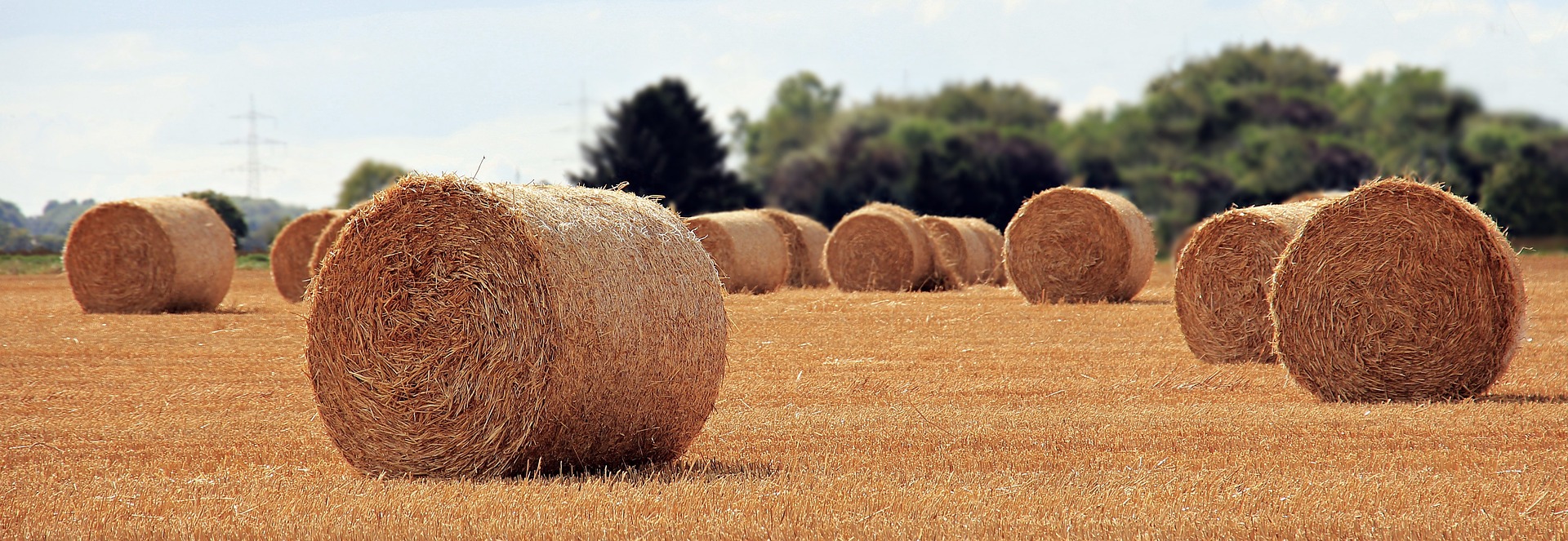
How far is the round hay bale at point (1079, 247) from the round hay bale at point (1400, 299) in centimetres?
920

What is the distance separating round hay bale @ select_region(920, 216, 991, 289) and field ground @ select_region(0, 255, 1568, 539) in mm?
11752

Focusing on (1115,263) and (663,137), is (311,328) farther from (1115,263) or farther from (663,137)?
(663,137)

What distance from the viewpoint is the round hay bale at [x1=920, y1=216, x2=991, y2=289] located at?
2661cm

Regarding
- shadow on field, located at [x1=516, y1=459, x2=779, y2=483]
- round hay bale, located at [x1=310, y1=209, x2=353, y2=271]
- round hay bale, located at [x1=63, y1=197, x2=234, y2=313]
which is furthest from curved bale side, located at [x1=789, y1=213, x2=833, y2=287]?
shadow on field, located at [x1=516, y1=459, x2=779, y2=483]

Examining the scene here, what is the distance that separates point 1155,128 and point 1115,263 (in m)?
3.43

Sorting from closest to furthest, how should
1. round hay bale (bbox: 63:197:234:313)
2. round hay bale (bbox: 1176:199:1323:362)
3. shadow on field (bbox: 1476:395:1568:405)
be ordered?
shadow on field (bbox: 1476:395:1568:405) → round hay bale (bbox: 1176:199:1323:362) → round hay bale (bbox: 63:197:234:313)

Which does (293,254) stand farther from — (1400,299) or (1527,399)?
(1527,399)

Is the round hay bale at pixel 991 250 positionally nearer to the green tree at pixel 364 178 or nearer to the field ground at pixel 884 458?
the field ground at pixel 884 458

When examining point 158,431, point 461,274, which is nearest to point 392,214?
point 461,274

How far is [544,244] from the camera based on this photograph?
7305mm

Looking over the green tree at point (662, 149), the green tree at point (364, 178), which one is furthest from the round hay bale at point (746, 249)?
the green tree at point (364, 178)

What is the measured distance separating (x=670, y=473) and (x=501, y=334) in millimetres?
1163

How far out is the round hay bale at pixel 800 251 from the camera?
1079 inches

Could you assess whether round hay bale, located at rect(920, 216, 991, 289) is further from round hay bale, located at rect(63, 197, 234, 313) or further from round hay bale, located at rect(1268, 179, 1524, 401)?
round hay bale, located at rect(1268, 179, 1524, 401)
